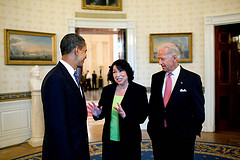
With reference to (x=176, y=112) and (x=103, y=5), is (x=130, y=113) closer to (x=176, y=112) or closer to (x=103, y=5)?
(x=176, y=112)

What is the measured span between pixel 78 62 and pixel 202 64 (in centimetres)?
521

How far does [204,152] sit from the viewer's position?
4555mm

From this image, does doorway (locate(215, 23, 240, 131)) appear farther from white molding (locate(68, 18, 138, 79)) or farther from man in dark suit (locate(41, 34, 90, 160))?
man in dark suit (locate(41, 34, 90, 160))

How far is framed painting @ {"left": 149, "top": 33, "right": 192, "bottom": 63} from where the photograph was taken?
253 inches

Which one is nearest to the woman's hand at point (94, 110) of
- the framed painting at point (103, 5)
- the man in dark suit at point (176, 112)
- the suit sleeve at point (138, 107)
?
the suit sleeve at point (138, 107)

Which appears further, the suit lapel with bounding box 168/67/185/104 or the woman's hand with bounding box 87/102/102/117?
the woman's hand with bounding box 87/102/102/117

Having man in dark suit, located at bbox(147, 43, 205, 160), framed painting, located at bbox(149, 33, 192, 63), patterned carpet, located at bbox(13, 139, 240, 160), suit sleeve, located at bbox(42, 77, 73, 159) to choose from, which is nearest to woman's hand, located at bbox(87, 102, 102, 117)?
man in dark suit, located at bbox(147, 43, 205, 160)

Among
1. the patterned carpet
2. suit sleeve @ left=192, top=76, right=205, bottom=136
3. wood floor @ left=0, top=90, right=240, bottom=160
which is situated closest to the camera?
suit sleeve @ left=192, top=76, right=205, bottom=136

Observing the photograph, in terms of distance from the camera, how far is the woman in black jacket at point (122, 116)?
8.91 feet

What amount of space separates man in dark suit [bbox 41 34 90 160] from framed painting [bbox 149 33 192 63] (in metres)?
4.75

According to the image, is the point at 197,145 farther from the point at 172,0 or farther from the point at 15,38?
the point at 15,38

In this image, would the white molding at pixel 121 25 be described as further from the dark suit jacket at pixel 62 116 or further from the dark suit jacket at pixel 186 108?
the dark suit jacket at pixel 62 116

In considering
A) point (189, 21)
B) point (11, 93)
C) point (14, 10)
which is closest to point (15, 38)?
point (14, 10)

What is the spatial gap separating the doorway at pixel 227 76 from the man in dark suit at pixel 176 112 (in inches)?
167
